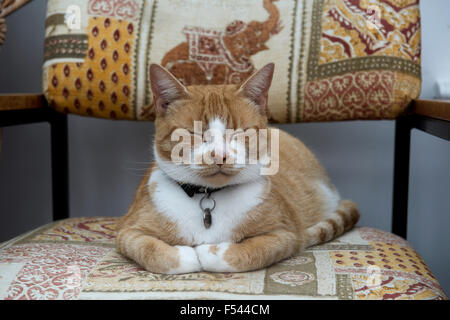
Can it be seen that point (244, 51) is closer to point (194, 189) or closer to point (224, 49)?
point (224, 49)

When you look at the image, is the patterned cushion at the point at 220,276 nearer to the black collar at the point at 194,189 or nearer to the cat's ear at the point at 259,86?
the black collar at the point at 194,189

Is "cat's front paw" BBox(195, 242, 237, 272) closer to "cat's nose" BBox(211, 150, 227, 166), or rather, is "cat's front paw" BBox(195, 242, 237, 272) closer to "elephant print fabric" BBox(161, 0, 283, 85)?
"cat's nose" BBox(211, 150, 227, 166)

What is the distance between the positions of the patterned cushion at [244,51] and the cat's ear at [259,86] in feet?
1.15

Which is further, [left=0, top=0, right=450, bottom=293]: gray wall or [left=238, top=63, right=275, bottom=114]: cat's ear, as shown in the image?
[left=0, top=0, right=450, bottom=293]: gray wall

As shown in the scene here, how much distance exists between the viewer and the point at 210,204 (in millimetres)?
1119

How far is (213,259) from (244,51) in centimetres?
77

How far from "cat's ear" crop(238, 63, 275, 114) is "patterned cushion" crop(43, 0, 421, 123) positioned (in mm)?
350

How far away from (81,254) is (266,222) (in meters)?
0.48

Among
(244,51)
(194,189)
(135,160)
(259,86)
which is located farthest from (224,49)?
(135,160)

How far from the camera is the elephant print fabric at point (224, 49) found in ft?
4.90

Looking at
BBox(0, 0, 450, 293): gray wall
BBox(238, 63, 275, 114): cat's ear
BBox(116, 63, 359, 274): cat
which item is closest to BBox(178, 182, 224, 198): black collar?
BBox(116, 63, 359, 274): cat

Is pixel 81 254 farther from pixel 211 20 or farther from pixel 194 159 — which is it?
pixel 211 20

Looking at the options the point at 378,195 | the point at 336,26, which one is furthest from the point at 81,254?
the point at 378,195

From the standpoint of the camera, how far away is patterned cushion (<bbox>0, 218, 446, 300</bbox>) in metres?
0.92
